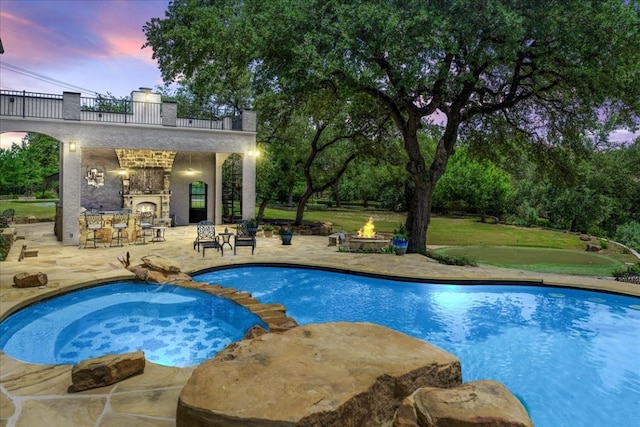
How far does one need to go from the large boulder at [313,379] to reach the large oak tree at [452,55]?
8790 mm

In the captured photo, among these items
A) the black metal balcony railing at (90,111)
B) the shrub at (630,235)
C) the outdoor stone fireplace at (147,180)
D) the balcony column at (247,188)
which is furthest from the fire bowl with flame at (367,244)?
the shrub at (630,235)

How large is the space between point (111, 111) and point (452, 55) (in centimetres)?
1239

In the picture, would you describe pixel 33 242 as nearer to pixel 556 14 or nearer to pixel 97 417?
pixel 97 417

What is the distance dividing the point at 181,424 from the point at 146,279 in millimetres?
7247

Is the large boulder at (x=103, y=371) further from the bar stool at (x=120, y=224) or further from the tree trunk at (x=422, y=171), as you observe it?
the tree trunk at (x=422, y=171)

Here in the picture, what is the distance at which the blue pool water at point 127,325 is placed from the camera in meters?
6.68

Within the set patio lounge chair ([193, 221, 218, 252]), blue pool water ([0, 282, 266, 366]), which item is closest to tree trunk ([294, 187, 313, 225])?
patio lounge chair ([193, 221, 218, 252])

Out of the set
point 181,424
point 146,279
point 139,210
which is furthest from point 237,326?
point 139,210

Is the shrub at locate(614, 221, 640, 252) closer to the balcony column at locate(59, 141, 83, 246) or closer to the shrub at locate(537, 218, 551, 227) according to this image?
the shrub at locate(537, 218, 551, 227)

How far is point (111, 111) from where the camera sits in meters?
16.0

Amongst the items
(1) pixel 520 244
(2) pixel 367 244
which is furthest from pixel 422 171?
(1) pixel 520 244

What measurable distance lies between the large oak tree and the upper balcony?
10.4 feet

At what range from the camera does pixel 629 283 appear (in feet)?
36.6

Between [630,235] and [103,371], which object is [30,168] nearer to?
[103,371]
